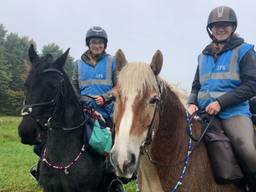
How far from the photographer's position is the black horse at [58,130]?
595cm

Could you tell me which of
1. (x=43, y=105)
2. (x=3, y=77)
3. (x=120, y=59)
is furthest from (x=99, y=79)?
(x=3, y=77)

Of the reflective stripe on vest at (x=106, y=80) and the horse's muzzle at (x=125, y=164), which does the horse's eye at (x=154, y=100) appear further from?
the reflective stripe on vest at (x=106, y=80)

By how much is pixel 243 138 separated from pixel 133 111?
1478 mm

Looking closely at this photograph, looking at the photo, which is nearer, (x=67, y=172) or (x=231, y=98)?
(x=231, y=98)

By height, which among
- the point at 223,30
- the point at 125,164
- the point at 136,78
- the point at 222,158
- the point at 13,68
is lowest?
the point at 13,68

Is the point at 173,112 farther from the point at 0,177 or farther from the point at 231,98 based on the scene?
the point at 0,177

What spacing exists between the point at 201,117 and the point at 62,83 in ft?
7.96

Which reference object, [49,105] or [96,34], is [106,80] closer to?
[96,34]

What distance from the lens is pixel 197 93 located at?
5.38 metres

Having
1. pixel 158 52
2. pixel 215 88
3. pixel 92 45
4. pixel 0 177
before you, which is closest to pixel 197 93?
pixel 215 88

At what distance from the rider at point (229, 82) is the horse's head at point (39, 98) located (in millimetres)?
2099

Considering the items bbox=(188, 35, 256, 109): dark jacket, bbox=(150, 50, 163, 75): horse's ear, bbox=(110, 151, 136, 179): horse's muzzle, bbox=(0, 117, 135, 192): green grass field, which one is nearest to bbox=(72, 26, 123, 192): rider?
bbox=(188, 35, 256, 109): dark jacket

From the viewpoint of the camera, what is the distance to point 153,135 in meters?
3.89

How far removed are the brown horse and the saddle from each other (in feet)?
0.28
